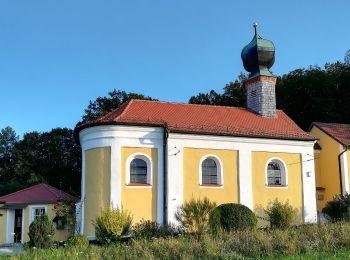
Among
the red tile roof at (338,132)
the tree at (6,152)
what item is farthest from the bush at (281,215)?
the tree at (6,152)

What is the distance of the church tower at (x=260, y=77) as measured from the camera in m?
27.2

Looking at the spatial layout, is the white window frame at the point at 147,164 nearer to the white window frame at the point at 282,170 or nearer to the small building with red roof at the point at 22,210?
the white window frame at the point at 282,170

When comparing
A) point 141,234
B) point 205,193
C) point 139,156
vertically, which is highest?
point 139,156

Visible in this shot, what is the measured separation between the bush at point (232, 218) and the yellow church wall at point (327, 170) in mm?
8885

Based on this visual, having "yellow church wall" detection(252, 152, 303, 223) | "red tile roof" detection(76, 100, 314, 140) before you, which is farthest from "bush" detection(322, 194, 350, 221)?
"red tile roof" detection(76, 100, 314, 140)

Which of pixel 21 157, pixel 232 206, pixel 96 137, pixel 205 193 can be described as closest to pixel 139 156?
pixel 96 137

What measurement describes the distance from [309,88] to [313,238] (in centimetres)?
3118

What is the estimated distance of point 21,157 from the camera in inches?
2051

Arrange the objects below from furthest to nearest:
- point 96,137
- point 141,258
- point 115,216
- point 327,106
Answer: point 327,106 → point 96,137 → point 115,216 → point 141,258

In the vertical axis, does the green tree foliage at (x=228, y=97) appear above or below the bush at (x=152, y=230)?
above

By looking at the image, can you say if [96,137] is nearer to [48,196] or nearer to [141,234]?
[141,234]

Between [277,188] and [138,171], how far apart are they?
6979mm

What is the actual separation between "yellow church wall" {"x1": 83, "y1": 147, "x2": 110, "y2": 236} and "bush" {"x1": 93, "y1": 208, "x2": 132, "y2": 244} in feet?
6.04

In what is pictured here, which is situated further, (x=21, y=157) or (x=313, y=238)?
(x=21, y=157)
